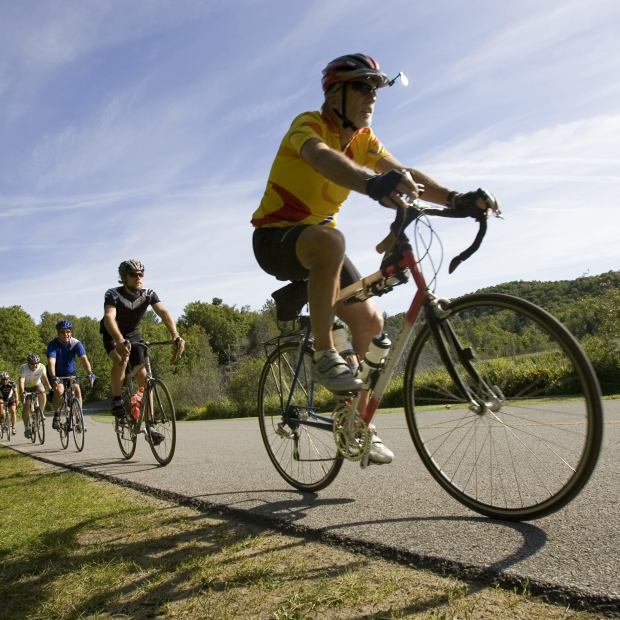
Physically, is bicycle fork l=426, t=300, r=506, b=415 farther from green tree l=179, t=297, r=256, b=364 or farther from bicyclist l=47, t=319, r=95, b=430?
green tree l=179, t=297, r=256, b=364

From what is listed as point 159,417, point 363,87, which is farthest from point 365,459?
point 159,417

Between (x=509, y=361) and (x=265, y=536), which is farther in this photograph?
(x=265, y=536)

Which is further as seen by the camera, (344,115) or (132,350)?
(132,350)

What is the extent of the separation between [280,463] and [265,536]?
146 cm

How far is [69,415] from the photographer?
385 inches

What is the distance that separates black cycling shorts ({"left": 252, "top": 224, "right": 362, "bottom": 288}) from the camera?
10.5ft

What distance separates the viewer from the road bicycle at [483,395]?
2.35 m

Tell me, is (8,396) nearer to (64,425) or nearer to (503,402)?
(64,425)

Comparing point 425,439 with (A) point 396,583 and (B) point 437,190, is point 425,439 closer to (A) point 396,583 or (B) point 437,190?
(A) point 396,583

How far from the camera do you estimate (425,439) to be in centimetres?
293

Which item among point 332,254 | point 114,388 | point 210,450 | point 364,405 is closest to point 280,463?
point 364,405

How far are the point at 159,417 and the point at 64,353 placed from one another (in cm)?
459

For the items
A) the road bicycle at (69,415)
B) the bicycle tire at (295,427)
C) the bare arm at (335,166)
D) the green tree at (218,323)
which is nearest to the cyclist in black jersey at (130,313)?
the bicycle tire at (295,427)

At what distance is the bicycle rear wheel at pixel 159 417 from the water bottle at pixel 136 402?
0.26 meters
